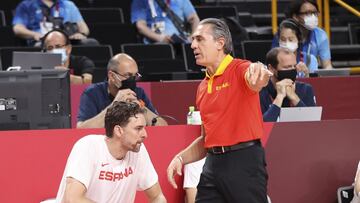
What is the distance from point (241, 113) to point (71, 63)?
388 centimetres

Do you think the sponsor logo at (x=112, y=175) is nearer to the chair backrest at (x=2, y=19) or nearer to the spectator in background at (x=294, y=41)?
the spectator in background at (x=294, y=41)

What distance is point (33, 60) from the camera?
8.60 meters

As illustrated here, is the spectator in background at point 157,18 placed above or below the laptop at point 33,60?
above

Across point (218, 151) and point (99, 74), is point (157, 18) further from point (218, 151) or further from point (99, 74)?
point (218, 151)

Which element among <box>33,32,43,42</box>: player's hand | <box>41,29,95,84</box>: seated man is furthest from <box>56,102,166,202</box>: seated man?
<box>33,32,43,42</box>: player's hand

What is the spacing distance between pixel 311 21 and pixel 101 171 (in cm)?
501

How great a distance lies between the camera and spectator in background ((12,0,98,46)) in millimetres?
11141

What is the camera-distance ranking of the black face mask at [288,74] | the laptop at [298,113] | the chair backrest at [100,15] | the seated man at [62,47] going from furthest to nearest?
1. the chair backrest at [100,15]
2. the seated man at [62,47]
3. the black face mask at [288,74]
4. the laptop at [298,113]

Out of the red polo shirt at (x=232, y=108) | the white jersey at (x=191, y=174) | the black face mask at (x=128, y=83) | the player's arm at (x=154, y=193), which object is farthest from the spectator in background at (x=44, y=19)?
the red polo shirt at (x=232, y=108)

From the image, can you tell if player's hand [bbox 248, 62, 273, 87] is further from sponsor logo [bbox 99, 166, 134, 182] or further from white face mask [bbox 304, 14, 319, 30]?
white face mask [bbox 304, 14, 319, 30]

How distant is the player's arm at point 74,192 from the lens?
623 centimetres

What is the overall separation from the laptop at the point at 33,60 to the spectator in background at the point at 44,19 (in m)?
2.38

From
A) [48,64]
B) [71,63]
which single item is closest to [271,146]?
[48,64]

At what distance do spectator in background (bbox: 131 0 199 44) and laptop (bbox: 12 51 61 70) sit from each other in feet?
9.84
